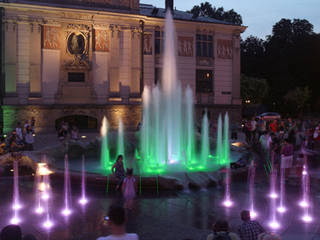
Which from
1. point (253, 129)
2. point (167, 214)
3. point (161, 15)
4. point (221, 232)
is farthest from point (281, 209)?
point (161, 15)

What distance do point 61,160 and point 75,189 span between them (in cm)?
588

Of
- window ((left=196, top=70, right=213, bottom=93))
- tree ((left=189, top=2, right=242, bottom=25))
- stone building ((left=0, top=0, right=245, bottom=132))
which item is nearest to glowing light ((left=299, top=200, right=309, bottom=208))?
stone building ((left=0, top=0, right=245, bottom=132))

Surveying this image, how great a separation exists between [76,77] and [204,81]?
13.4 m

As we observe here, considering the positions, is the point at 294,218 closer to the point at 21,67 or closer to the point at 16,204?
the point at 16,204

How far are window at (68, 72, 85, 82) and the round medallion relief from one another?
6.28 ft

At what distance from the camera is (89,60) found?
94.1ft

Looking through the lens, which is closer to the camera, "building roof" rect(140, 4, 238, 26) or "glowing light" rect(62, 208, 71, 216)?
"glowing light" rect(62, 208, 71, 216)

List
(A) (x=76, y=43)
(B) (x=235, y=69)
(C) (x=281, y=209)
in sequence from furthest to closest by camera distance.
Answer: (B) (x=235, y=69) < (A) (x=76, y=43) < (C) (x=281, y=209)

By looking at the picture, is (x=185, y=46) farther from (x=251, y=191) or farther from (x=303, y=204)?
(x=303, y=204)

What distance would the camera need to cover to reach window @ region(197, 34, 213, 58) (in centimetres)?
3306

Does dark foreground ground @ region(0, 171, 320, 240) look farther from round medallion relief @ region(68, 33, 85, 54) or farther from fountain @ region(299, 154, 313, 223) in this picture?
round medallion relief @ region(68, 33, 85, 54)

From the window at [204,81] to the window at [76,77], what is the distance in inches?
474

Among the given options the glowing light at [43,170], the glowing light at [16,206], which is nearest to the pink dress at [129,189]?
the glowing light at [16,206]

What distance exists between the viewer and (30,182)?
11.1 metres
